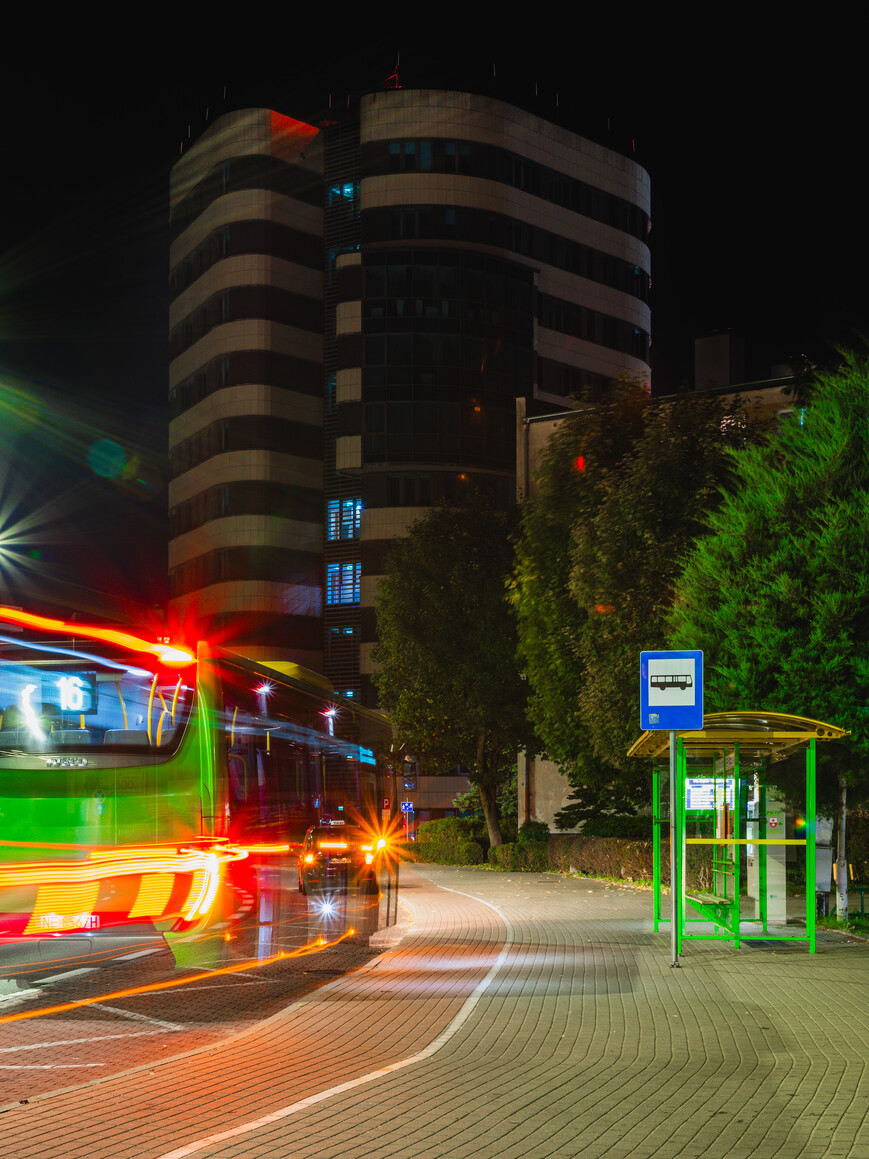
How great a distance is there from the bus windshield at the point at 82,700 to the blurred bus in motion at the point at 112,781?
0.04 ft

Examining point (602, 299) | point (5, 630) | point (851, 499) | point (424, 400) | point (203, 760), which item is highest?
point (602, 299)

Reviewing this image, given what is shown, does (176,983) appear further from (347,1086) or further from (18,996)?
(347,1086)

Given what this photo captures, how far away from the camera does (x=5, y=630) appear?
13.1 metres

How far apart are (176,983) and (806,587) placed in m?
9.03

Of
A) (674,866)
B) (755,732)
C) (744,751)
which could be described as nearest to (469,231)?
(744,751)

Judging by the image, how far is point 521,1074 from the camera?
8.14 m

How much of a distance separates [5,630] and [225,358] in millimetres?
58692

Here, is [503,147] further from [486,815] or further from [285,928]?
[285,928]

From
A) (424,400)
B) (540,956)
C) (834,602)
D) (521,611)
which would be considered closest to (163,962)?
(540,956)

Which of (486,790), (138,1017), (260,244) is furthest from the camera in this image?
(260,244)

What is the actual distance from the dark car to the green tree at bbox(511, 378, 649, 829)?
370 inches

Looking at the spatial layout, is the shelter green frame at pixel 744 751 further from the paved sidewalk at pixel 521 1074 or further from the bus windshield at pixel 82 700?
the bus windshield at pixel 82 700

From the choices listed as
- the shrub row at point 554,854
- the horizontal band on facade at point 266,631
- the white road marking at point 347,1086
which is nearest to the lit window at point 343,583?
the horizontal band on facade at point 266,631

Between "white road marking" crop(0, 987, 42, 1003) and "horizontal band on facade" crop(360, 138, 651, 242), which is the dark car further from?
"horizontal band on facade" crop(360, 138, 651, 242)
